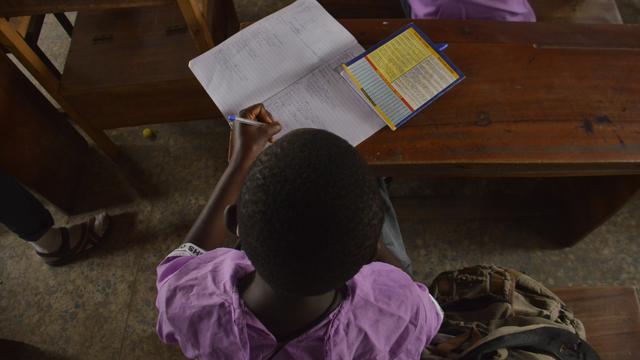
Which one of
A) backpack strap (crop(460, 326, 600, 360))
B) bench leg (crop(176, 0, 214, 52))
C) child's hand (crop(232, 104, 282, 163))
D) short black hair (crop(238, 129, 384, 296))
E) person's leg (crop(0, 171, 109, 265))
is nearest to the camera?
short black hair (crop(238, 129, 384, 296))

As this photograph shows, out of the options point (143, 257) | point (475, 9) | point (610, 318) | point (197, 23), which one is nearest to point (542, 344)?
point (610, 318)

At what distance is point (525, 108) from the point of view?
3.18ft

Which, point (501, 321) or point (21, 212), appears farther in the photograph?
point (21, 212)

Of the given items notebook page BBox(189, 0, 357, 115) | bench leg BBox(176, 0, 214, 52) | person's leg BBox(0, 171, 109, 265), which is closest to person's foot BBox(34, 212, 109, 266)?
person's leg BBox(0, 171, 109, 265)

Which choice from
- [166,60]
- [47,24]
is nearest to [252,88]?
[166,60]

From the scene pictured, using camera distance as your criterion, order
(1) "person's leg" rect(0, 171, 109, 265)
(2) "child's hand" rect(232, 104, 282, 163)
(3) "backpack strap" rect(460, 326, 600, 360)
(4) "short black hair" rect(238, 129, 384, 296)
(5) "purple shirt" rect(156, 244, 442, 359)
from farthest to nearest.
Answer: (1) "person's leg" rect(0, 171, 109, 265)
(2) "child's hand" rect(232, 104, 282, 163)
(3) "backpack strap" rect(460, 326, 600, 360)
(5) "purple shirt" rect(156, 244, 442, 359)
(4) "short black hair" rect(238, 129, 384, 296)

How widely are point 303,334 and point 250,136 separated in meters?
0.47

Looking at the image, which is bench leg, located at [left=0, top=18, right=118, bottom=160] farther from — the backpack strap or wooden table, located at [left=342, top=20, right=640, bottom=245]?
the backpack strap

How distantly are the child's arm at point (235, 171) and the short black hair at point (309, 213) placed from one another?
16.3 inches

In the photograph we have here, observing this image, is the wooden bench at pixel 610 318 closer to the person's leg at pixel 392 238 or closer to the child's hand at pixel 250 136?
the person's leg at pixel 392 238

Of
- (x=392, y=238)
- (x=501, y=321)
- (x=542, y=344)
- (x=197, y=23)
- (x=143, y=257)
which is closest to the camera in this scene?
(x=542, y=344)

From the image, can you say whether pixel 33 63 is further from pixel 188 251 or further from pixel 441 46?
pixel 441 46

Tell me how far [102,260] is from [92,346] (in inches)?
12.4

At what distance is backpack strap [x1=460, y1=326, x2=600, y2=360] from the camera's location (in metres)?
0.75
